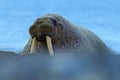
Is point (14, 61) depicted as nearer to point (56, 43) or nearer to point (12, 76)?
point (12, 76)

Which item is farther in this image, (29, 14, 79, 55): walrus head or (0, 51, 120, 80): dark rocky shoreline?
(29, 14, 79, 55): walrus head

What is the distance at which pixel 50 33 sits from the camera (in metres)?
7.40

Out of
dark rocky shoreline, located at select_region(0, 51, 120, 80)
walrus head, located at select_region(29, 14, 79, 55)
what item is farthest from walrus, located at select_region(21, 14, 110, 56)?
dark rocky shoreline, located at select_region(0, 51, 120, 80)

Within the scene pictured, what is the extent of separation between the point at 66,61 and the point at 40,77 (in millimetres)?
85

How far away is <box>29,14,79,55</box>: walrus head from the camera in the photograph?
7.03 meters

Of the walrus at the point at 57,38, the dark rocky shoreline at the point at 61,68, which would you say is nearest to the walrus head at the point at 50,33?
the walrus at the point at 57,38

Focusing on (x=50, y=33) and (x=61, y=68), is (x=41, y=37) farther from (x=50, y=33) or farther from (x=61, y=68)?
(x=61, y=68)

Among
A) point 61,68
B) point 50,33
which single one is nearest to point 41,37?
point 50,33

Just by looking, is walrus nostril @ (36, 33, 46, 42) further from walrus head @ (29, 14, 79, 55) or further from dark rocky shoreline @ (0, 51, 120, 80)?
dark rocky shoreline @ (0, 51, 120, 80)

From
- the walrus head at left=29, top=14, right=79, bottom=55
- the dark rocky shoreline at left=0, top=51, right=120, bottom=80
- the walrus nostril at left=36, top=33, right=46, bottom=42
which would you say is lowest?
the dark rocky shoreline at left=0, top=51, right=120, bottom=80

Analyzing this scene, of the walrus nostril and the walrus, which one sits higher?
the walrus

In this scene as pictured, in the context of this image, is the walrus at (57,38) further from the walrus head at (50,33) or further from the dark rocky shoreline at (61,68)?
Answer: the dark rocky shoreline at (61,68)

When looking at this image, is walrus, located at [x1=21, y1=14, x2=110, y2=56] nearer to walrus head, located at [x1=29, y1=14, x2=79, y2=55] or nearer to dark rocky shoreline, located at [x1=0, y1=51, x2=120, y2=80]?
walrus head, located at [x1=29, y1=14, x2=79, y2=55]

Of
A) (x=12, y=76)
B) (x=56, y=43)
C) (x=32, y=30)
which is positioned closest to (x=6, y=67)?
(x=12, y=76)
